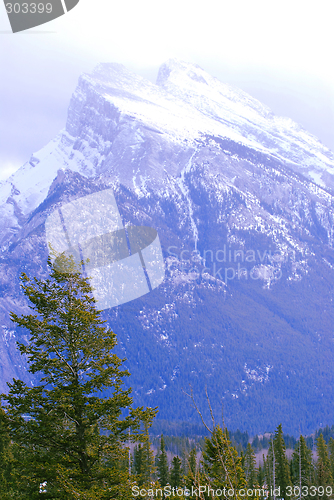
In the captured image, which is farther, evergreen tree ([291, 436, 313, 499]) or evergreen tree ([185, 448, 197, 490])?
evergreen tree ([291, 436, 313, 499])

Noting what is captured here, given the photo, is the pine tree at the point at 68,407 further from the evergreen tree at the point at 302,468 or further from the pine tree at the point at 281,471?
the evergreen tree at the point at 302,468

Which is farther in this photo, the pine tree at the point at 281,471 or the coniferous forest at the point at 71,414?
the pine tree at the point at 281,471

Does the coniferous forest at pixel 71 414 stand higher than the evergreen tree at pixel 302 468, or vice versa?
the coniferous forest at pixel 71 414

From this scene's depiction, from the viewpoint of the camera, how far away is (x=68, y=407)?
11969 mm

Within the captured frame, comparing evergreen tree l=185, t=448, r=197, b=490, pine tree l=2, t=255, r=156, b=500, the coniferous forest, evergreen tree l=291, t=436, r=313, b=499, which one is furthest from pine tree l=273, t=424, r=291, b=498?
pine tree l=2, t=255, r=156, b=500

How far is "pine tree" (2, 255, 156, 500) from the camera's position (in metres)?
11.5

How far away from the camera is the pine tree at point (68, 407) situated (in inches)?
453

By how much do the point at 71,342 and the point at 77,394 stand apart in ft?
4.72

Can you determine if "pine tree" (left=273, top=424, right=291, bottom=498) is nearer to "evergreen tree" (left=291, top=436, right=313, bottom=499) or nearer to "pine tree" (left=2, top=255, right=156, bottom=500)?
"evergreen tree" (left=291, top=436, right=313, bottom=499)

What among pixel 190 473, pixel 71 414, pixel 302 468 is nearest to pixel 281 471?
pixel 302 468

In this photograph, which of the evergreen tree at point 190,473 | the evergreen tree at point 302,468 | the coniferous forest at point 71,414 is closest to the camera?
the evergreen tree at point 190,473

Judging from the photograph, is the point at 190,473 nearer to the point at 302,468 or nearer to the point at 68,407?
the point at 68,407

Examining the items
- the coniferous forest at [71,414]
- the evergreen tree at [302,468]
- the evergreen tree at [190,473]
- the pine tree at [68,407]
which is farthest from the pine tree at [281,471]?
the pine tree at [68,407]

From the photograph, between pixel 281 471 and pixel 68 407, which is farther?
pixel 281 471
